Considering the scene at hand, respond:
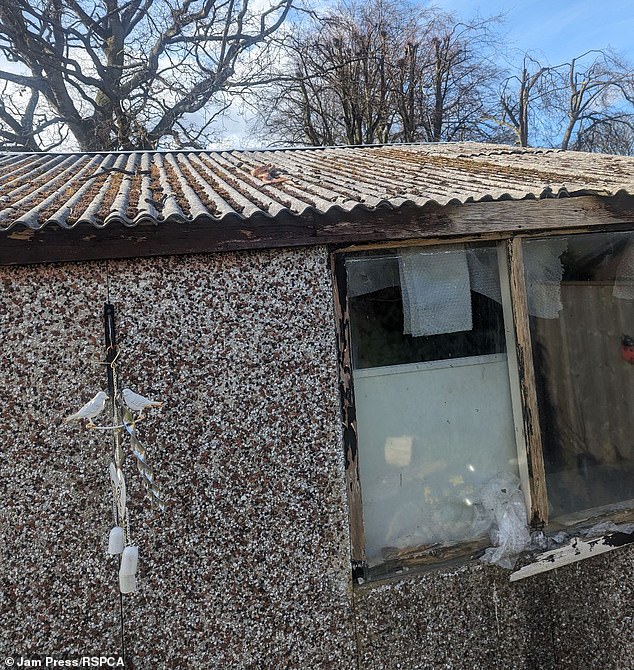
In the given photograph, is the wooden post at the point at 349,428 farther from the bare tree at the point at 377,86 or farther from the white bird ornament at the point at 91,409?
the bare tree at the point at 377,86

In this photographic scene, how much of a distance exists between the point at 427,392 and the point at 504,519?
96 cm

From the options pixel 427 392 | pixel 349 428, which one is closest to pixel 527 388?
pixel 427 392

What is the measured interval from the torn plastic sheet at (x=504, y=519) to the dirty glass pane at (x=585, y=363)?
326 millimetres

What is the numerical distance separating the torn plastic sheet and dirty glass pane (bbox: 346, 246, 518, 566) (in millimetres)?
40

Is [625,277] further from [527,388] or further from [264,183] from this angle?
[264,183]

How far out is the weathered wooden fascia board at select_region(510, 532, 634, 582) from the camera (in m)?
3.47

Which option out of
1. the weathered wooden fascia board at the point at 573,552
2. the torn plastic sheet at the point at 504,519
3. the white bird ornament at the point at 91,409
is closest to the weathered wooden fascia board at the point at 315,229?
the white bird ornament at the point at 91,409

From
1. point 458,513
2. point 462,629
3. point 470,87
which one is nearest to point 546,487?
point 458,513

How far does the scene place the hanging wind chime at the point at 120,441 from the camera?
2449mm

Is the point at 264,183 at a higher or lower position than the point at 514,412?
higher

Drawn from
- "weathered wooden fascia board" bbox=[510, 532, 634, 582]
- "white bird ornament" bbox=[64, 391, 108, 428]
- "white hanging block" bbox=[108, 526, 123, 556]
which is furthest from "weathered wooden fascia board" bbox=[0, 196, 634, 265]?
"weathered wooden fascia board" bbox=[510, 532, 634, 582]

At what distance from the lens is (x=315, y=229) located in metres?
3.08

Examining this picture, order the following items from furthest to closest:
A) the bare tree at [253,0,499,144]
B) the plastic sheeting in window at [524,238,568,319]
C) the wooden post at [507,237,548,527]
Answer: the bare tree at [253,0,499,144] < the plastic sheeting in window at [524,238,568,319] < the wooden post at [507,237,548,527]

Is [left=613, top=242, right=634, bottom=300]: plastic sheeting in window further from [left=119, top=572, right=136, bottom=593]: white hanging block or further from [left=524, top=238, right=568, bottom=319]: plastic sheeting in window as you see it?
[left=119, top=572, right=136, bottom=593]: white hanging block
